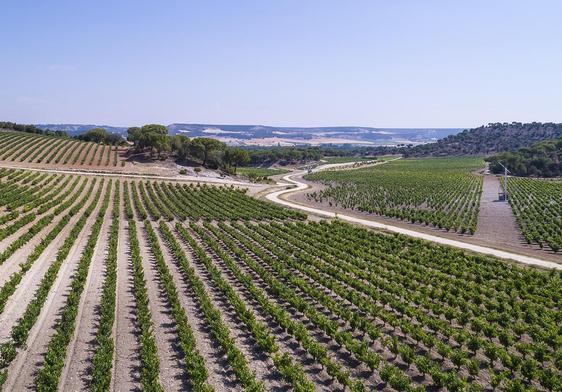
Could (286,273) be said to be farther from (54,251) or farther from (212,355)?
(54,251)

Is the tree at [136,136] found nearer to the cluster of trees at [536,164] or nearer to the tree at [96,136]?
the tree at [96,136]

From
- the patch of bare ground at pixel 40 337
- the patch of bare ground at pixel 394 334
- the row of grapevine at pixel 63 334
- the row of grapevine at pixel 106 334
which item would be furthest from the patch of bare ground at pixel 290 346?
the patch of bare ground at pixel 40 337

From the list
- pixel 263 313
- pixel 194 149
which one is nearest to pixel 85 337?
pixel 263 313

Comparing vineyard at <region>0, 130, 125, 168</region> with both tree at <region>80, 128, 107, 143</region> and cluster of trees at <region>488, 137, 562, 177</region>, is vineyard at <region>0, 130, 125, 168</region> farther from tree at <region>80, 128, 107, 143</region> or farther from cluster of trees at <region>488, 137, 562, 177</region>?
cluster of trees at <region>488, 137, 562, 177</region>

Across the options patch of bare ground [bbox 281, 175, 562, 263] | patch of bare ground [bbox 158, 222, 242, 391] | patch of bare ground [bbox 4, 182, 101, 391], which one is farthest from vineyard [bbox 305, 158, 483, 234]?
patch of bare ground [bbox 4, 182, 101, 391]

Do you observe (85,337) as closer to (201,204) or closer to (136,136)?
(201,204)

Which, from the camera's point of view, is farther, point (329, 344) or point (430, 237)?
point (430, 237)

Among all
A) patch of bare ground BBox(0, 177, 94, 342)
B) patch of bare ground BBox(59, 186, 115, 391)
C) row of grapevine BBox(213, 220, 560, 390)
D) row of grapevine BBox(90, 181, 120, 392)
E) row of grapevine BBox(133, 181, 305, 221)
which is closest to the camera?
row of grapevine BBox(90, 181, 120, 392)

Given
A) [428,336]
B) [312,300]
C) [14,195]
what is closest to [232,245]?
[312,300]
